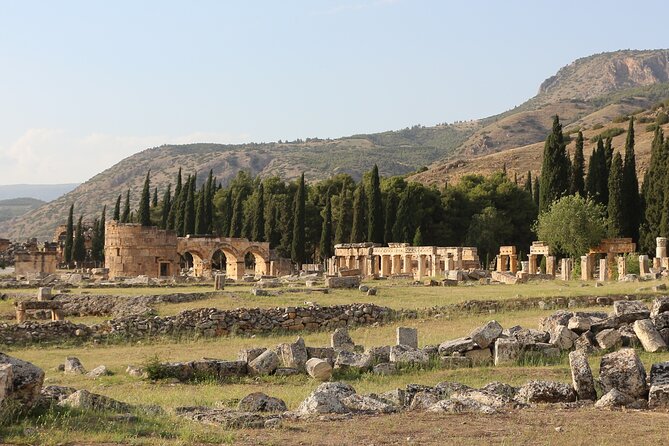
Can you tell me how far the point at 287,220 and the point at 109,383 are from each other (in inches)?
2315

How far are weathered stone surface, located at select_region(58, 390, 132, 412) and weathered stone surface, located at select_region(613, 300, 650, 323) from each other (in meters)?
10.5

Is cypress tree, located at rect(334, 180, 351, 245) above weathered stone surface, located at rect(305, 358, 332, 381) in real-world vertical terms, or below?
above

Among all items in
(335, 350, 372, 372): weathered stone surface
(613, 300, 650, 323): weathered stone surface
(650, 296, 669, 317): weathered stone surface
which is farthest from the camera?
(650, 296, 669, 317): weathered stone surface

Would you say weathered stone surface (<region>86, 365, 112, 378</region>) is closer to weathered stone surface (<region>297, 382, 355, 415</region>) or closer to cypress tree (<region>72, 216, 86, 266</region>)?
weathered stone surface (<region>297, 382, 355, 415</region>)

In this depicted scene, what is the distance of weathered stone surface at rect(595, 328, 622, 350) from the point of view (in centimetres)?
1664

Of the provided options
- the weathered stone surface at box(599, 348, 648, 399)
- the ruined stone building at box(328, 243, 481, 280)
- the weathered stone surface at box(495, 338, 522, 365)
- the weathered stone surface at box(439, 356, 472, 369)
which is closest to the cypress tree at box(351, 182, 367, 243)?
the ruined stone building at box(328, 243, 481, 280)

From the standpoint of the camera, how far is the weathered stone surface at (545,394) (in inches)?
445

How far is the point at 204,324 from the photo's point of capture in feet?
78.3

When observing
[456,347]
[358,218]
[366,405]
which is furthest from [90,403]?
[358,218]

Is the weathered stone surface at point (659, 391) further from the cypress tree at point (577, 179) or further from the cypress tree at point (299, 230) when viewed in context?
the cypress tree at point (299, 230)

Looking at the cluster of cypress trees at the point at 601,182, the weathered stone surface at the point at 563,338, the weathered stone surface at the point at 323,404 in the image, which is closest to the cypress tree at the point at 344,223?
the cluster of cypress trees at the point at 601,182

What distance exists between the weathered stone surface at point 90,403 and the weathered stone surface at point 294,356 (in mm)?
4802

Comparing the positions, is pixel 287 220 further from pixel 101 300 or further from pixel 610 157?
pixel 101 300

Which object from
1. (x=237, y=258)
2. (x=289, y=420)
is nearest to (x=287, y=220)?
(x=237, y=258)
